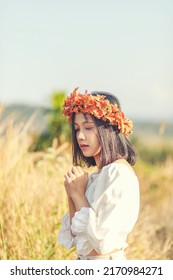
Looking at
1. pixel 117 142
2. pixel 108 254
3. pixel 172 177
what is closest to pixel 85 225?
pixel 108 254

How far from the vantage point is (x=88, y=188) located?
10.4 feet

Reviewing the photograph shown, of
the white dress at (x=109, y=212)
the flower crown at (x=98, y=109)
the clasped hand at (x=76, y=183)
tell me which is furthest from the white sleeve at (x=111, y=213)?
the flower crown at (x=98, y=109)

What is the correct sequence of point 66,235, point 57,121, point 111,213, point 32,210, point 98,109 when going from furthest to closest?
point 57,121, point 32,210, point 66,235, point 98,109, point 111,213

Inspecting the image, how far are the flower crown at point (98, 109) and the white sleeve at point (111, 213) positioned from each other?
24 cm

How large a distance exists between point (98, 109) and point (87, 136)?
0.13 meters

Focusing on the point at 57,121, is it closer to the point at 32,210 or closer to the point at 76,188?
the point at 32,210

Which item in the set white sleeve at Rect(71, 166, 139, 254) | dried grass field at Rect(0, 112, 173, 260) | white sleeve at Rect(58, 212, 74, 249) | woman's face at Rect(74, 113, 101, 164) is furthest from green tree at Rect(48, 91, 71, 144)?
white sleeve at Rect(71, 166, 139, 254)

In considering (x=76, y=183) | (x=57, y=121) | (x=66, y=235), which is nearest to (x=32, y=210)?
(x=66, y=235)

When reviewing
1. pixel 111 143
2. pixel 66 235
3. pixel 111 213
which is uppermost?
pixel 111 143

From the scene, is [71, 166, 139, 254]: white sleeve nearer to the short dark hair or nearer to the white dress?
the white dress

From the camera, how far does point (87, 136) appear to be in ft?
10.3

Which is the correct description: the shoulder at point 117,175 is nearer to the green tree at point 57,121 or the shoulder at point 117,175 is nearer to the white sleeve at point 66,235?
the white sleeve at point 66,235

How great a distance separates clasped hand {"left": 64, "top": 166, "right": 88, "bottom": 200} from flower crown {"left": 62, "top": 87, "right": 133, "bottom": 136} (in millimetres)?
269

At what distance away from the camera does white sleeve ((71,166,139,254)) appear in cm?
297
